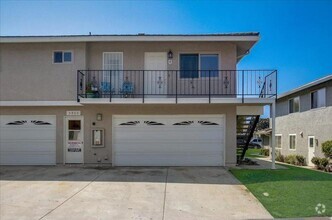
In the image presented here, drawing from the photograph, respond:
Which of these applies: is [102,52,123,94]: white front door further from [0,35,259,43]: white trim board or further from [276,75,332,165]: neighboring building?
[276,75,332,165]: neighboring building

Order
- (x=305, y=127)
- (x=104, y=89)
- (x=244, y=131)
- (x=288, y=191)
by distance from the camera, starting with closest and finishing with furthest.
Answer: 1. (x=288, y=191)
2. (x=104, y=89)
3. (x=244, y=131)
4. (x=305, y=127)

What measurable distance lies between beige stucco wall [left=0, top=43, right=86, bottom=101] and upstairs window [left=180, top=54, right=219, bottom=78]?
4.46m

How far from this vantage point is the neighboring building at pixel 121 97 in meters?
14.2

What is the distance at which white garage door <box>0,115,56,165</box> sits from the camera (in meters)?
14.6

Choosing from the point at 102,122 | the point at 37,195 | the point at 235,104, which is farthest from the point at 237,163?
the point at 37,195

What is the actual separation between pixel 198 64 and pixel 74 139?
21.4 feet

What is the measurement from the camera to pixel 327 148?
58.0 feet

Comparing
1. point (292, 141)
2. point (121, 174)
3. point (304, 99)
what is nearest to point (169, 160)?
point (121, 174)

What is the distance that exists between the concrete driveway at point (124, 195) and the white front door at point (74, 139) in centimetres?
149

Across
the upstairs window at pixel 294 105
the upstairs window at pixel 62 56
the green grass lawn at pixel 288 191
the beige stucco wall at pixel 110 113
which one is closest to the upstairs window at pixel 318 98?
the upstairs window at pixel 294 105

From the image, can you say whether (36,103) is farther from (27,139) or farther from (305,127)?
(305,127)

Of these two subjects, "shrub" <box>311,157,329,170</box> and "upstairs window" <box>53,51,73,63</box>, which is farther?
"shrub" <box>311,157,329,170</box>

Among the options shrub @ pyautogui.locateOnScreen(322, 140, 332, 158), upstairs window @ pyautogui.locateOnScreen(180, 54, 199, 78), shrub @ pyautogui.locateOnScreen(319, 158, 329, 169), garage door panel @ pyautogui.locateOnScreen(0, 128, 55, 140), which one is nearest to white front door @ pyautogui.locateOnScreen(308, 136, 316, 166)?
shrub @ pyautogui.locateOnScreen(322, 140, 332, 158)

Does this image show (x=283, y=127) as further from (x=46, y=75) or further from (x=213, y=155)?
(x=46, y=75)
